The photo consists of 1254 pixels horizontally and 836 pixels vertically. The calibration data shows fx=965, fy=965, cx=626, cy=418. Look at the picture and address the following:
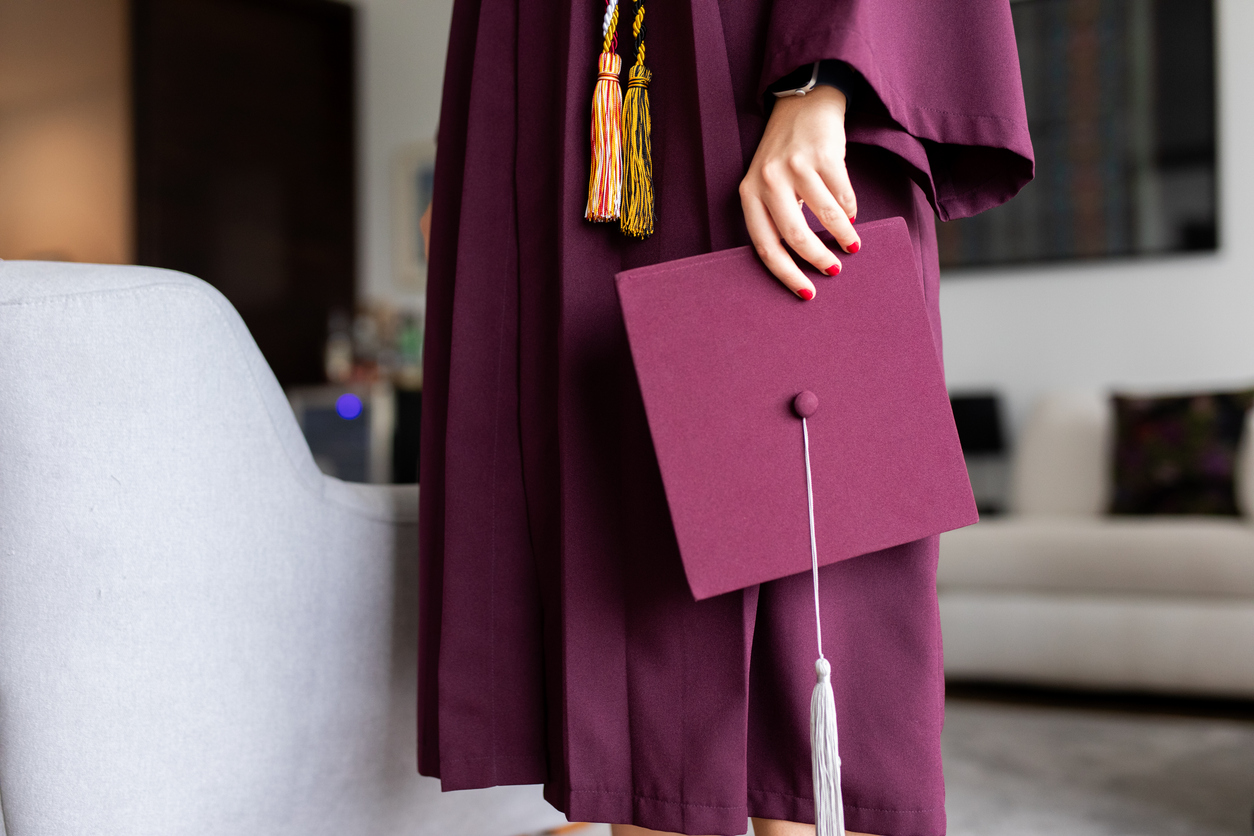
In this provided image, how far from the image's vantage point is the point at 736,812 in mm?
630

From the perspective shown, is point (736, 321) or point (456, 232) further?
point (456, 232)

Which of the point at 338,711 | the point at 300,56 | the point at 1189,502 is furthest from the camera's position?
the point at 300,56

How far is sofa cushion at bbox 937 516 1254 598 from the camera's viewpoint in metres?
1.99

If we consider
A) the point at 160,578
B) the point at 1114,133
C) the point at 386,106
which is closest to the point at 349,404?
the point at 386,106

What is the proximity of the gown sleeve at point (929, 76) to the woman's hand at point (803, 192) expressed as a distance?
0.10ft

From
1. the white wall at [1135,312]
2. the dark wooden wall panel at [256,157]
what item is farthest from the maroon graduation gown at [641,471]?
the dark wooden wall panel at [256,157]

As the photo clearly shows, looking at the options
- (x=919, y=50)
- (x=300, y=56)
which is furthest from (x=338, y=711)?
(x=300, y=56)

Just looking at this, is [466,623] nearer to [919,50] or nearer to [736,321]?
[736,321]

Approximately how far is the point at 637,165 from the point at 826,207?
0.14 metres

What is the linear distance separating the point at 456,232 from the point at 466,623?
315 mm

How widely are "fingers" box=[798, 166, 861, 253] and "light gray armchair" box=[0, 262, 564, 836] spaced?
1.48 feet

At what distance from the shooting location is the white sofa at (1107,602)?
1.99 metres

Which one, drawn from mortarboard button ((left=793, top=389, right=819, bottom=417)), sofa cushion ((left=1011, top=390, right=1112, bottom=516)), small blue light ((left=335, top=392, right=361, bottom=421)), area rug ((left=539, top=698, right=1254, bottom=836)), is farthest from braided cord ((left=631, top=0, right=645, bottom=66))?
small blue light ((left=335, top=392, right=361, bottom=421))

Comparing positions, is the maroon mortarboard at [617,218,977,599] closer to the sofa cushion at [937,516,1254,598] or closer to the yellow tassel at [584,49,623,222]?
the yellow tassel at [584,49,623,222]
